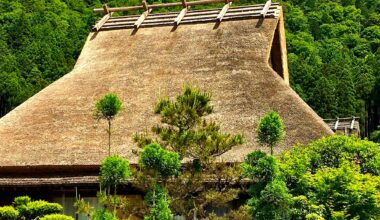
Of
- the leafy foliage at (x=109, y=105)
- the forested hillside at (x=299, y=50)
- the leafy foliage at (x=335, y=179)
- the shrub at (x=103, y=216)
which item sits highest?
the forested hillside at (x=299, y=50)

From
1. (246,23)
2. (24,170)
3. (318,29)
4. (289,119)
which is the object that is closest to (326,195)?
(289,119)

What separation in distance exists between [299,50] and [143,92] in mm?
38022

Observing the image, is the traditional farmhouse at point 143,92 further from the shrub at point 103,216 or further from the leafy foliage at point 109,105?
the shrub at point 103,216

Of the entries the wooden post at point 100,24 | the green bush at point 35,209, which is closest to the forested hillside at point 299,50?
the wooden post at point 100,24

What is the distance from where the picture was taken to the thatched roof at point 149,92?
18828mm

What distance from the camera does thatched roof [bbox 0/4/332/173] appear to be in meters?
18.8

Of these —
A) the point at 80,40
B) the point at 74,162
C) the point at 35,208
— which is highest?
the point at 80,40

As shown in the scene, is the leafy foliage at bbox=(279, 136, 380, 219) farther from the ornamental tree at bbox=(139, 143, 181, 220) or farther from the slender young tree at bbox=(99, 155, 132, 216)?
the slender young tree at bbox=(99, 155, 132, 216)

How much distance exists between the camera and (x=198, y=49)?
23.3m

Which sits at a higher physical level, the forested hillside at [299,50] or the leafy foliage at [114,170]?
the forested hillside at [299,50]

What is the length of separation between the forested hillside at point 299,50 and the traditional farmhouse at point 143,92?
78.7ft

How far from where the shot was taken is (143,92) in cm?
2123

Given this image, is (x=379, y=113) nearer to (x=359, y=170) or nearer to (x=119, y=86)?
(x=119, y=86)

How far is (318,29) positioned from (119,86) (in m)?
46.7
